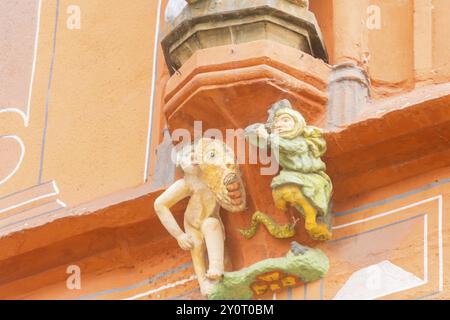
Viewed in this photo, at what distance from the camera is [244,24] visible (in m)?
5.02

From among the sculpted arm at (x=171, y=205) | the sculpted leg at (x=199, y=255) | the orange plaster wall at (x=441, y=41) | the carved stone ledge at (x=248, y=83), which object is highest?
the orange plaster wall at (x=441, y=41)

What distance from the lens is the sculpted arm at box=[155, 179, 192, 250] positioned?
501cm

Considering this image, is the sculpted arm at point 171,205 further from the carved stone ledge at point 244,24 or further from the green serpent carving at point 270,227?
the carved stone ledge at point 244,24

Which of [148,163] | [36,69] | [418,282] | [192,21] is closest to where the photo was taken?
[418,282]

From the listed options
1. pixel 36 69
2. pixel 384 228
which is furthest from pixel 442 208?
pixel 36 69

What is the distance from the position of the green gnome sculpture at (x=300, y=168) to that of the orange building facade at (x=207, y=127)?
0.16 ft

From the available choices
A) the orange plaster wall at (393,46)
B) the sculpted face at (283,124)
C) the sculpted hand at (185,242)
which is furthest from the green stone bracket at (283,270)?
the orange plaster wall at (393,46)

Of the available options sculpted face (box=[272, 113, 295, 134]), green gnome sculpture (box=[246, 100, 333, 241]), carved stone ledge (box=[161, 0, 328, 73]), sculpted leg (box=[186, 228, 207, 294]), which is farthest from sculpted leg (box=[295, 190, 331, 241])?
carved stone ledge (box=[161, 0, 328, 73])

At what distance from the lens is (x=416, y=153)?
16.0 ft

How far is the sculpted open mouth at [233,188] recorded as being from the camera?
497 centimetres

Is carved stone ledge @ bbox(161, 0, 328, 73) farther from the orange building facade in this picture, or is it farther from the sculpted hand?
the sculpted hand

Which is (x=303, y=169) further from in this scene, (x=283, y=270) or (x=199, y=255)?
(x=199, y=255)
